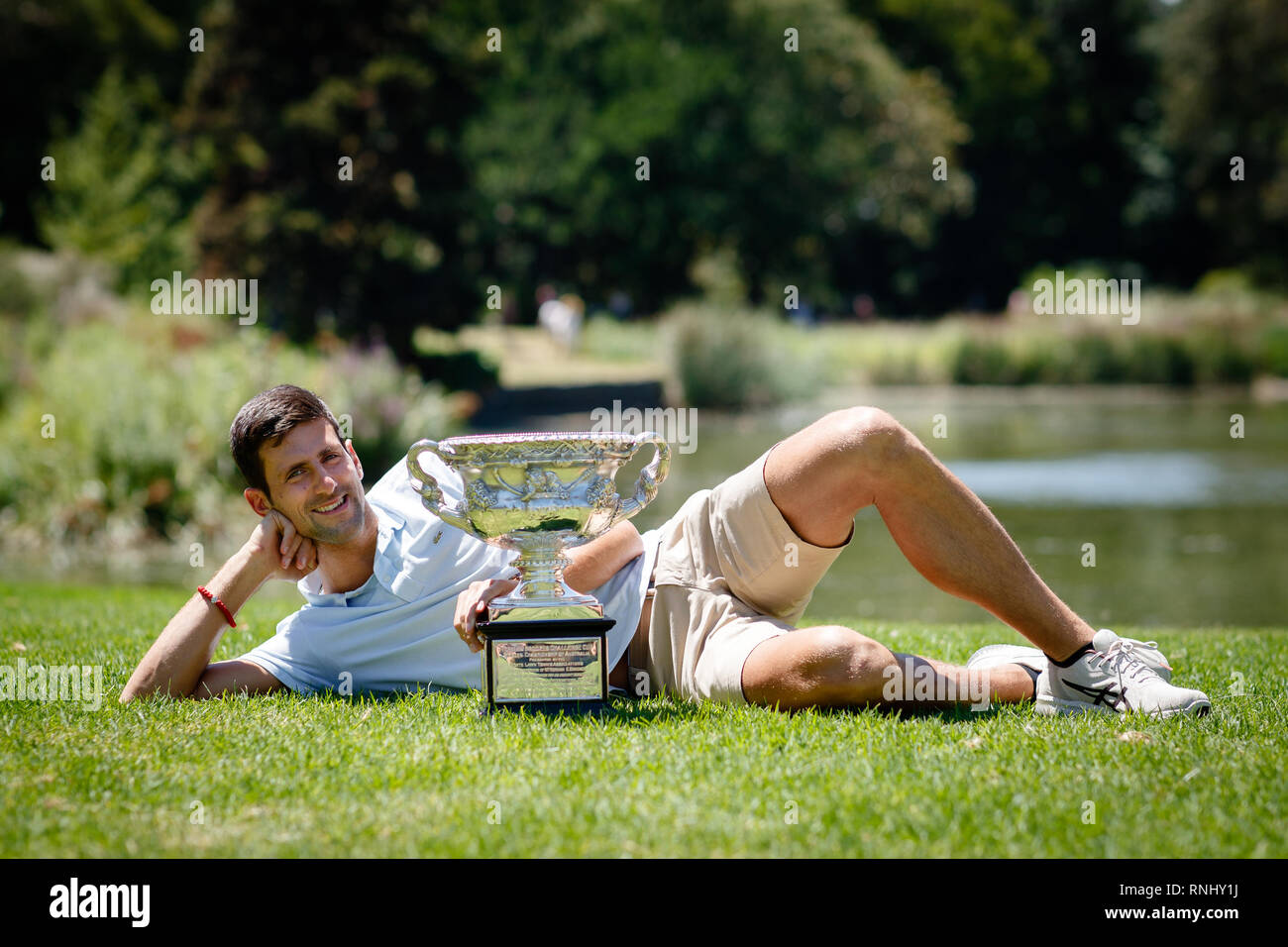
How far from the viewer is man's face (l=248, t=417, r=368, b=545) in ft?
11.8

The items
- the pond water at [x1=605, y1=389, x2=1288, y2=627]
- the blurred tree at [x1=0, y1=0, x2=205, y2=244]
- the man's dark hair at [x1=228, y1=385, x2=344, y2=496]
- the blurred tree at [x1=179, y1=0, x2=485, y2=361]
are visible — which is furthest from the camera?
the blurred tree at [x1=0, y1=0, x2=205, y2=244]

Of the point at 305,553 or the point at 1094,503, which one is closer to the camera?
the point at 305,553

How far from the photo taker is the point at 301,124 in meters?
19.4

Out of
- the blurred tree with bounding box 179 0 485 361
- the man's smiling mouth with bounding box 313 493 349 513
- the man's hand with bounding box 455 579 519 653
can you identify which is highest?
the blurred tree with bounding box 179 0 485 361

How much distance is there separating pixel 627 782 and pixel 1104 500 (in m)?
10.6

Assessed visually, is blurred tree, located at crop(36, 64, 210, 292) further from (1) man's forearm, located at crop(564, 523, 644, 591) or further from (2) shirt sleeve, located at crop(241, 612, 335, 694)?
(1) man's forearm, located at crop(564, 523, 644, 591)

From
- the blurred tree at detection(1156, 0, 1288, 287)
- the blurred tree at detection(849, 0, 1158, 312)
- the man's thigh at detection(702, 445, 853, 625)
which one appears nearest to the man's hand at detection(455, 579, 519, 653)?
the man's thigh at detection(702, 445, 853, 625)

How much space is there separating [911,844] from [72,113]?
36668 millimetres

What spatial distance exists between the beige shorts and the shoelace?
73cm

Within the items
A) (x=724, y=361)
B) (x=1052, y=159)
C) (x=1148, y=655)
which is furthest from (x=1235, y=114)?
(x=1148, y=655)

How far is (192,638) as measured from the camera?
373 cm

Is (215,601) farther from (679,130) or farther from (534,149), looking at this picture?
(679,130)

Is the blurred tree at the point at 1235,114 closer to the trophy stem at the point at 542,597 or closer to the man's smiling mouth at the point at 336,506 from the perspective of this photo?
the trophy stem at the point at 542,597
